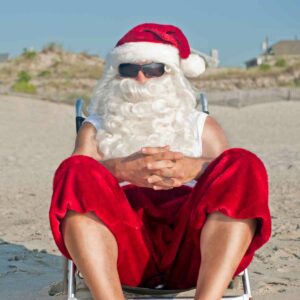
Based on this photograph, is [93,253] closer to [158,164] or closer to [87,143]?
[158,164]

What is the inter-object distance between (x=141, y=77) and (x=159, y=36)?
0.26 metres

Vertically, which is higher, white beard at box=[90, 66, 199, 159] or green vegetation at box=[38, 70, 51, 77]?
green vegetation at box=[38, 70, 51, 77]

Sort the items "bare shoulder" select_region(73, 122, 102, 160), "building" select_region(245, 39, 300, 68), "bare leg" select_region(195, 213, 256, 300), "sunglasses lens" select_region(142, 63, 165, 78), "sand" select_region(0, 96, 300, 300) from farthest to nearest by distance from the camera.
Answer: "building" select_region(245, 39, 300, 68), "sand" select_region(0, 96, 300, 300), "sunglasses lens" select_region(142, 63, 165, 78), "bare shoulder" select_region(73, 122, 102, 160), "bare leg" select_region(195, 213, 256, 300)

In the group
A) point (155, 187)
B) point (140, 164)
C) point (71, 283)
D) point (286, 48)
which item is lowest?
point (71, 283)

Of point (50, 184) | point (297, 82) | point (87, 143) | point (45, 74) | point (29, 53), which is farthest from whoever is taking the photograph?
point (29, 53)

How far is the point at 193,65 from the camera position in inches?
154

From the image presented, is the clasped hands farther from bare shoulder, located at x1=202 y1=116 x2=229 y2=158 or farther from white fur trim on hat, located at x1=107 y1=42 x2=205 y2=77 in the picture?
white fur trim on hat, located at x1=107 y1=42 x2=205 y2=77

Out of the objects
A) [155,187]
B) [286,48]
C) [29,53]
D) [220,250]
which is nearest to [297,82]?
[29,53]

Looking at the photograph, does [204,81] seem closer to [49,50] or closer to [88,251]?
[49,50]

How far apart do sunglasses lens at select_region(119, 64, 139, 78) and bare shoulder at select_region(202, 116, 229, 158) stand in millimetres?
436

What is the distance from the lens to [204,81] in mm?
32812

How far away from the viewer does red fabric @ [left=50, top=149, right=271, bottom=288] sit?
3.02 m

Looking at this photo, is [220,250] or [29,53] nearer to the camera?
[220,250]

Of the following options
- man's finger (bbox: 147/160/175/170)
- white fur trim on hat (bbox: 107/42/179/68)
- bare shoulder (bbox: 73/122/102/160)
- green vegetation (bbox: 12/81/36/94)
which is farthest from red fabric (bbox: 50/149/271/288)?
green vegetation (bbox: 12/81/36/94)
